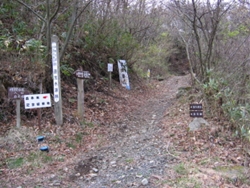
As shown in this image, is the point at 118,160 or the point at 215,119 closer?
the point at 118,160

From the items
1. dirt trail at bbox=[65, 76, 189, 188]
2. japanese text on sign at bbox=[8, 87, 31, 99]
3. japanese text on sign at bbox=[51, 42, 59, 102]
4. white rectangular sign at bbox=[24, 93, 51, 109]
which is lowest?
dirt trail at bbox=[65, 76, 189, 188]

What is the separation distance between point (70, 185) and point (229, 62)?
289 inches

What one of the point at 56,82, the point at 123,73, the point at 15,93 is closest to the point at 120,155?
the point at 56,82

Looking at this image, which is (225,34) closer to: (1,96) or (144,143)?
(144,143)

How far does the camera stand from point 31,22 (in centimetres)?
818

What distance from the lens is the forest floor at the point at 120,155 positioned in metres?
3.79

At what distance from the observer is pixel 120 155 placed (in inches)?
191

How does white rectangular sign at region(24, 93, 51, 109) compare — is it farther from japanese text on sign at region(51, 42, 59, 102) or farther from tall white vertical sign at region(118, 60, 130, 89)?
tall white vertical sign at region(118, 60, 130, 89)

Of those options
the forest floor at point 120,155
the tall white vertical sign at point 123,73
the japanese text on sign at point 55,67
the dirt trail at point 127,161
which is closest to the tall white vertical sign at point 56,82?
Result: the japanese text on sign at point 55,67

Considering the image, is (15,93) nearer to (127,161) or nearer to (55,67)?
(55,67)

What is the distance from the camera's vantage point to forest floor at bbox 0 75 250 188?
3.79 m

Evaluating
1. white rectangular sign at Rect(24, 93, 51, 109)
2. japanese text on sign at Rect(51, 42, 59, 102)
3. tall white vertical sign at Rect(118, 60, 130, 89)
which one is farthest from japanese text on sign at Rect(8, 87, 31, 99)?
tall white vertical sign at Rect(118, 60, 130, 89)

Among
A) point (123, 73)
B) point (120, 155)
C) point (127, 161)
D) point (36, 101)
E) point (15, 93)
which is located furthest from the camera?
point (123, 73)

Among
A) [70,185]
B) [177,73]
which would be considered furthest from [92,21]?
[177,73]
